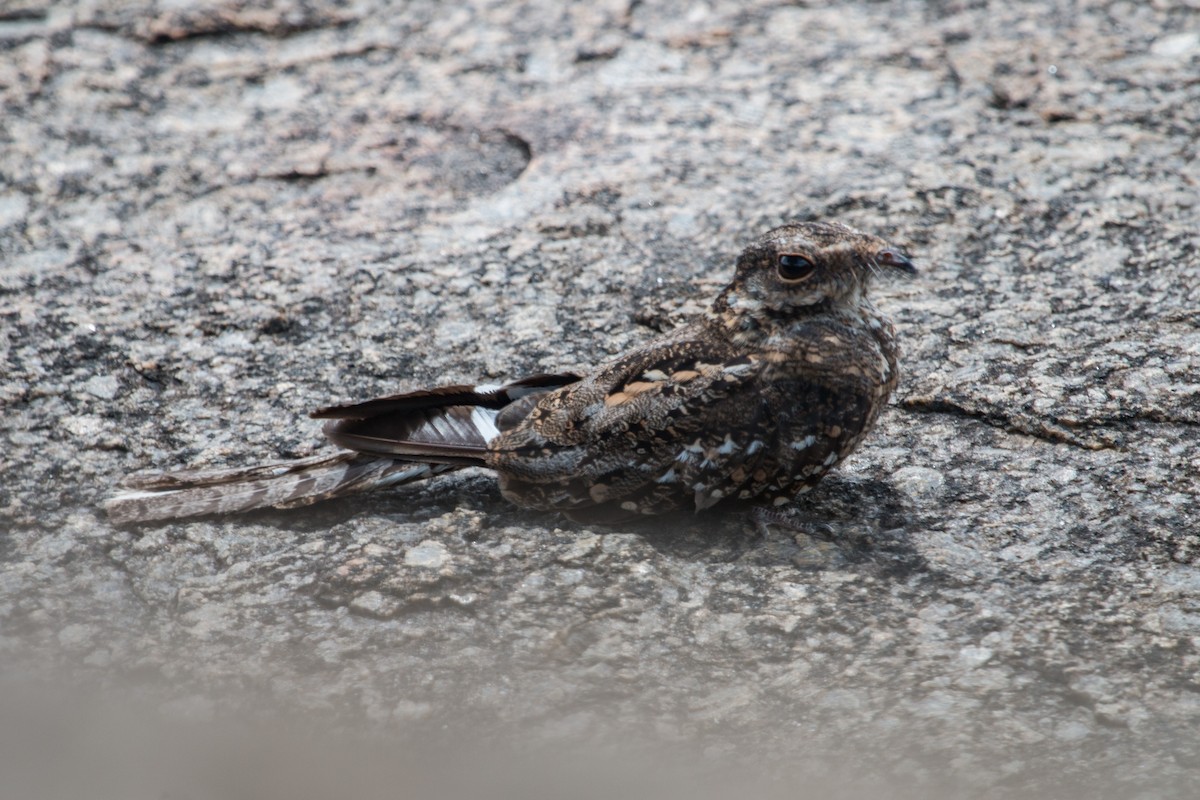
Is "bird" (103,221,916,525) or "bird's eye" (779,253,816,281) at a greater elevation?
"bird's eye" (779,253,816,281)

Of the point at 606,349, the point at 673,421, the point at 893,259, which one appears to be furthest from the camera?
the point at 606,349

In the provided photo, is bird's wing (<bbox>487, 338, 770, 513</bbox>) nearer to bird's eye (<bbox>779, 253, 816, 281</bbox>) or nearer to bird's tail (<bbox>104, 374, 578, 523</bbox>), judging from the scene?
bird's tail (<bbox>104, 374, 578, 523</bbox>)

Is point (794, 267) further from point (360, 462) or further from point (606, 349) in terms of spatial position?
point (360, 462)

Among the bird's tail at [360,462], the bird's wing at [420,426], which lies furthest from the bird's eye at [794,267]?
A: the bird's wing at [420,426]

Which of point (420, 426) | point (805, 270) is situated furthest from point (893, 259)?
point (420, 426)

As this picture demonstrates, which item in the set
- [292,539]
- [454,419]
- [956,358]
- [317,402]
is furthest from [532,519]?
[956,358]

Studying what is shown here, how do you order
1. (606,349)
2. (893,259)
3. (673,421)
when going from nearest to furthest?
(673,421), (893,259), (606,349)

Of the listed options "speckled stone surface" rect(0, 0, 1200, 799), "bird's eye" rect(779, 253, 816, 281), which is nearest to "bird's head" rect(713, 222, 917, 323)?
"bird's eye" rect(779, 253, 816, 281)

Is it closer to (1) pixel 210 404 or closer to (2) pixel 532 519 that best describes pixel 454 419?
(2) pixel 532 519
